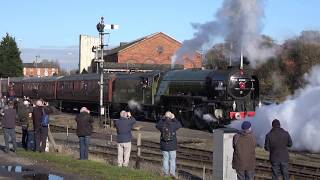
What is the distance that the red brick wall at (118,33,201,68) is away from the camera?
81.7m

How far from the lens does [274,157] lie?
12.0m

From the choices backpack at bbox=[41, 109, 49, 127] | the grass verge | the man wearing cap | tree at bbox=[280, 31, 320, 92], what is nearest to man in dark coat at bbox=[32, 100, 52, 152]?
backpack at bbox=[41, 109, 49, 127]

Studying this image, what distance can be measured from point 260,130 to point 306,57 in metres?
30.7

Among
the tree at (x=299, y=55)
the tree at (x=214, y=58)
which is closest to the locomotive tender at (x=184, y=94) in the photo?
the tree at (x=299, y=55)

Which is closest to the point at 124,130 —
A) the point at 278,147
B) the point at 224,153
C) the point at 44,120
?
the point at 44,120

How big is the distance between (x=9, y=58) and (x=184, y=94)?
5012cm

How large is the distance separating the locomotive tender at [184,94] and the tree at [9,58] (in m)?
33.6

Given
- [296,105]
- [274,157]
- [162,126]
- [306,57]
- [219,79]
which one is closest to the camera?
[274,157]

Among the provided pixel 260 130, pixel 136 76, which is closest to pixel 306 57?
pixel 136 76

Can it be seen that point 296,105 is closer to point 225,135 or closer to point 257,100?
point 257,100

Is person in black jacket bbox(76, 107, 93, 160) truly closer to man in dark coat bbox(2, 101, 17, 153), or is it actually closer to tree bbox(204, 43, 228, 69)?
man in dark coat bbox(2, 101, 17, 153)

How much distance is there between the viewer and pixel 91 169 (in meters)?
13.6

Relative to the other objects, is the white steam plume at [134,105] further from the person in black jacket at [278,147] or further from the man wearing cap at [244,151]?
the man wearing cap at [244,151]

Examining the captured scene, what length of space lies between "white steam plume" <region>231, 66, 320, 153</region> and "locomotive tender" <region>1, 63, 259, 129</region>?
3.17 metres
